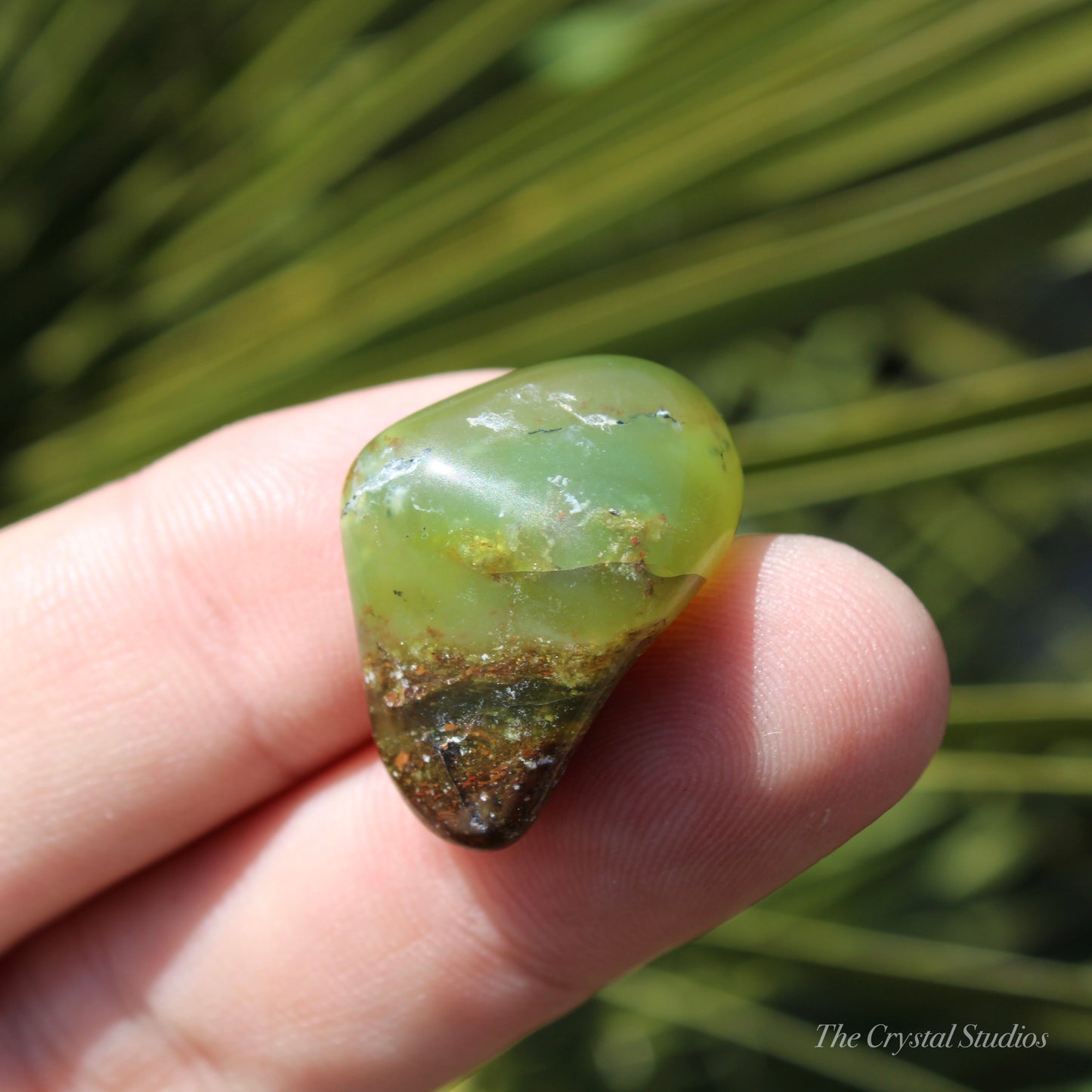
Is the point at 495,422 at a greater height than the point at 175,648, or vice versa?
the point at 495,422

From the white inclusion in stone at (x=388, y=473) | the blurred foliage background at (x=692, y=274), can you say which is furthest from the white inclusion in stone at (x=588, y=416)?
the blurred foliage background at (x=692, y=274)

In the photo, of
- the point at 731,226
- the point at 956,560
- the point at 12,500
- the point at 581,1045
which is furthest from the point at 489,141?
the point at 581,1045

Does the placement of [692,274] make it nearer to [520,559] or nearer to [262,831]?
[520,559]

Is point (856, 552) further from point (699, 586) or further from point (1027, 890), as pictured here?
point (1027, 890)

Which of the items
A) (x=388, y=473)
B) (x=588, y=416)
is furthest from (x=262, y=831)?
(x=588, y=416)

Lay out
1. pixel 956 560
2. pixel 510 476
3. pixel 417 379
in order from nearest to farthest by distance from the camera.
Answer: pixel 510 476 < pixel 417 379 < pixel 956 560

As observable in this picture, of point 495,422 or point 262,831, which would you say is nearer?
point 495,422

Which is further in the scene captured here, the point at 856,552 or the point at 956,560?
the point at 956,560
